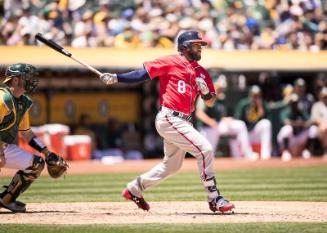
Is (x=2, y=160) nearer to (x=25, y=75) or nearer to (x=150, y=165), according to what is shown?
(x=25, y=75)

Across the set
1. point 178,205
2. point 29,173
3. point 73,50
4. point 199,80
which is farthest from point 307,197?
point 73,50

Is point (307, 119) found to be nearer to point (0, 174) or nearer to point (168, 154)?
point (0, 174)

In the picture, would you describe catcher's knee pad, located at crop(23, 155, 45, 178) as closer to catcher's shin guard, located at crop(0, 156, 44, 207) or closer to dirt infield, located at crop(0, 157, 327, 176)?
catcher's shin guard, located at crop(0, 156, 44, 207)

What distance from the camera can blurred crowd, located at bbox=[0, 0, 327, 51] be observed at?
2030 cm

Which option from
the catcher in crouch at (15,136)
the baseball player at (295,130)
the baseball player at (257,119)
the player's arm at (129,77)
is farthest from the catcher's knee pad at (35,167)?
the baseball player at (295,130)

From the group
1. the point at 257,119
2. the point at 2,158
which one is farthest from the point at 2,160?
the point at 257,119

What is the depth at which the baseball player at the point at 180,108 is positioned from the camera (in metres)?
9.16

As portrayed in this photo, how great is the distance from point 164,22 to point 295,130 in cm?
426

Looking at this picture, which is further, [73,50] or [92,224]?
[73,50]

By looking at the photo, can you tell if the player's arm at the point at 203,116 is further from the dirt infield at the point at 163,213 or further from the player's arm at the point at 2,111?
the player's arm at the point at 2,111

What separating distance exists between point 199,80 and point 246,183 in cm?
476

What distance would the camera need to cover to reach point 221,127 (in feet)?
65.1

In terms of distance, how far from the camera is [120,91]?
69.6 feet

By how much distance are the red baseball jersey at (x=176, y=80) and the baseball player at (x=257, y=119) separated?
10.8 meters
